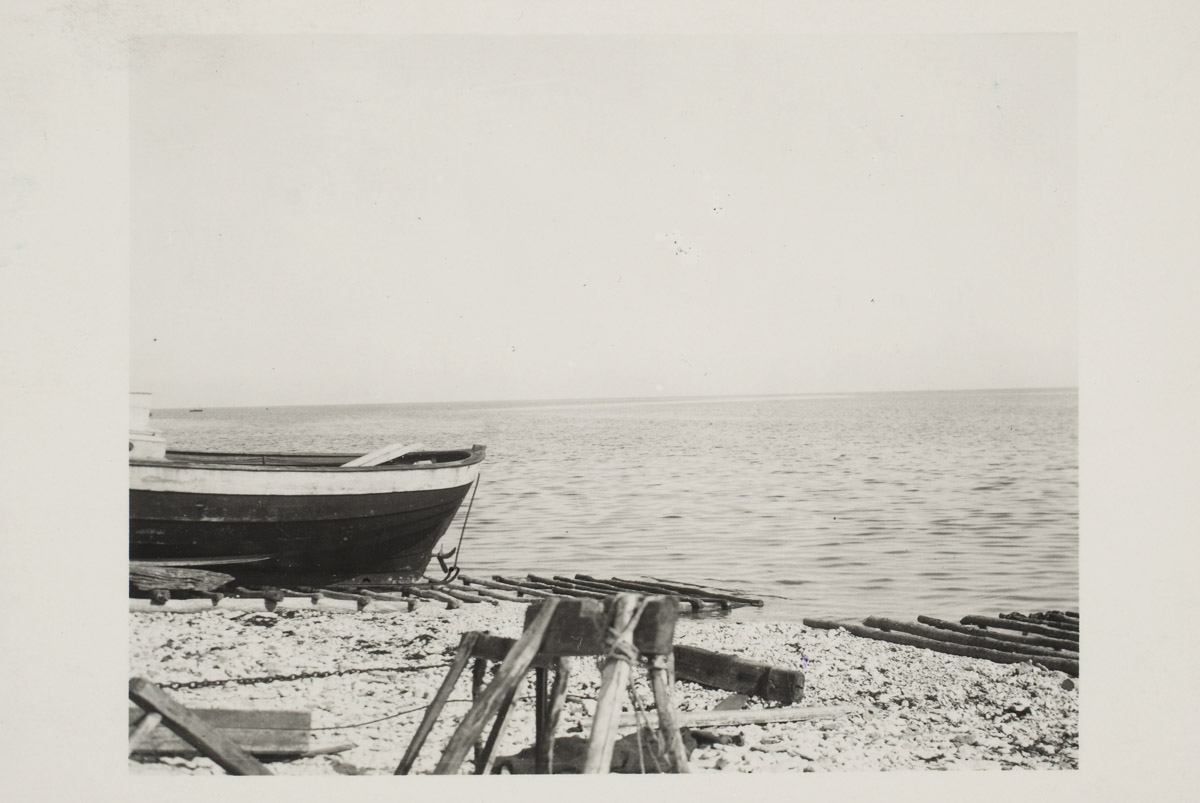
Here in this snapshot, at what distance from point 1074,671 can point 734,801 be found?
252 cm

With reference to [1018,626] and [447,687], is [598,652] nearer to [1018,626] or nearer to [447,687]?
[447,687]

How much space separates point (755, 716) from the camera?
449 cm

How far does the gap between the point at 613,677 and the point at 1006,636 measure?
13.8 ft

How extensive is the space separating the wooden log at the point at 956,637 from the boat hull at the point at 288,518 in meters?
3.95

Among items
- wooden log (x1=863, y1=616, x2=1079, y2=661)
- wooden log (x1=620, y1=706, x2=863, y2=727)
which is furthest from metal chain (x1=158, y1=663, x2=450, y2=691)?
wooden log (x1=863, y1=616, x2=1079, y2=661)

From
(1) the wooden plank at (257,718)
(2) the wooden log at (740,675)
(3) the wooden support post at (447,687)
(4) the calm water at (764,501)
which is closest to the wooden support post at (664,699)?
(3) the wooden support post at (447,687)

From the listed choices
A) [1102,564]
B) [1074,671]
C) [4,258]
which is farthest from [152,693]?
[1074,671]

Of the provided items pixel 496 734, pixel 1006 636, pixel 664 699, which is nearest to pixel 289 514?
pixel 496 734

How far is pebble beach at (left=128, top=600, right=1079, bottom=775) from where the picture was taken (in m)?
4.51

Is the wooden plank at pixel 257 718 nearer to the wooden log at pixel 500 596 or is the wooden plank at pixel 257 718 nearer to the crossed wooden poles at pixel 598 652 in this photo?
the crossed wooden poles at pixel 598 652

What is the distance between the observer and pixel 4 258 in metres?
4.62

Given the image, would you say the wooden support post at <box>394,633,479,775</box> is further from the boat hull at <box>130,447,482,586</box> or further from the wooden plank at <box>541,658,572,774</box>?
the boat hull at <box>130,447,482,586</box>

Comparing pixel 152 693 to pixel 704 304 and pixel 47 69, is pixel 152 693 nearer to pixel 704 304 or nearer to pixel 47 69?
pixel 47 69

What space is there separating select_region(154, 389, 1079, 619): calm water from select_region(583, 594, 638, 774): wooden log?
9.66ft
